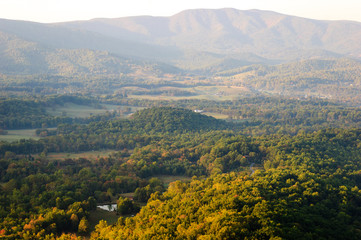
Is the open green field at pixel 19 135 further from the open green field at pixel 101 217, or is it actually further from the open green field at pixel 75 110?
the open green field at pixel 101 217

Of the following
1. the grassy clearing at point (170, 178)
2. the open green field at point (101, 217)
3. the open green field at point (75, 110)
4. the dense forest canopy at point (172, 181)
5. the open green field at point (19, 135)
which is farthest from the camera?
the open green field at point (75, 110)

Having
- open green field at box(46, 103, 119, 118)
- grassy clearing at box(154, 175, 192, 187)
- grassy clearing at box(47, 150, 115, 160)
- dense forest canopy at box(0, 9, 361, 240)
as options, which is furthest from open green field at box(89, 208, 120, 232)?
open green field at box(46, 103, 119, 118)

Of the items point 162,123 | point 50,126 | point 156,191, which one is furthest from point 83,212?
point 50,126

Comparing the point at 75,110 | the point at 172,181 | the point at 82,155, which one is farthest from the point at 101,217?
the point at 75,110

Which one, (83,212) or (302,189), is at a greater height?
(302,189)

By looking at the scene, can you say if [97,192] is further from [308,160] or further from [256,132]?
[256,132]

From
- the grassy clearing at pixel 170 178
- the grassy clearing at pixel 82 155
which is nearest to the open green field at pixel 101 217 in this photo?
the grassy clearing at pixel 170 178

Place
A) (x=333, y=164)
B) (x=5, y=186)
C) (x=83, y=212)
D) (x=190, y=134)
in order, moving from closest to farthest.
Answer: (x=83, y=212) → (x=5, y=186) → (x=333, y=164) → (x=190, y=134)

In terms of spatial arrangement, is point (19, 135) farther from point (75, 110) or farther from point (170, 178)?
point (170, 178)
